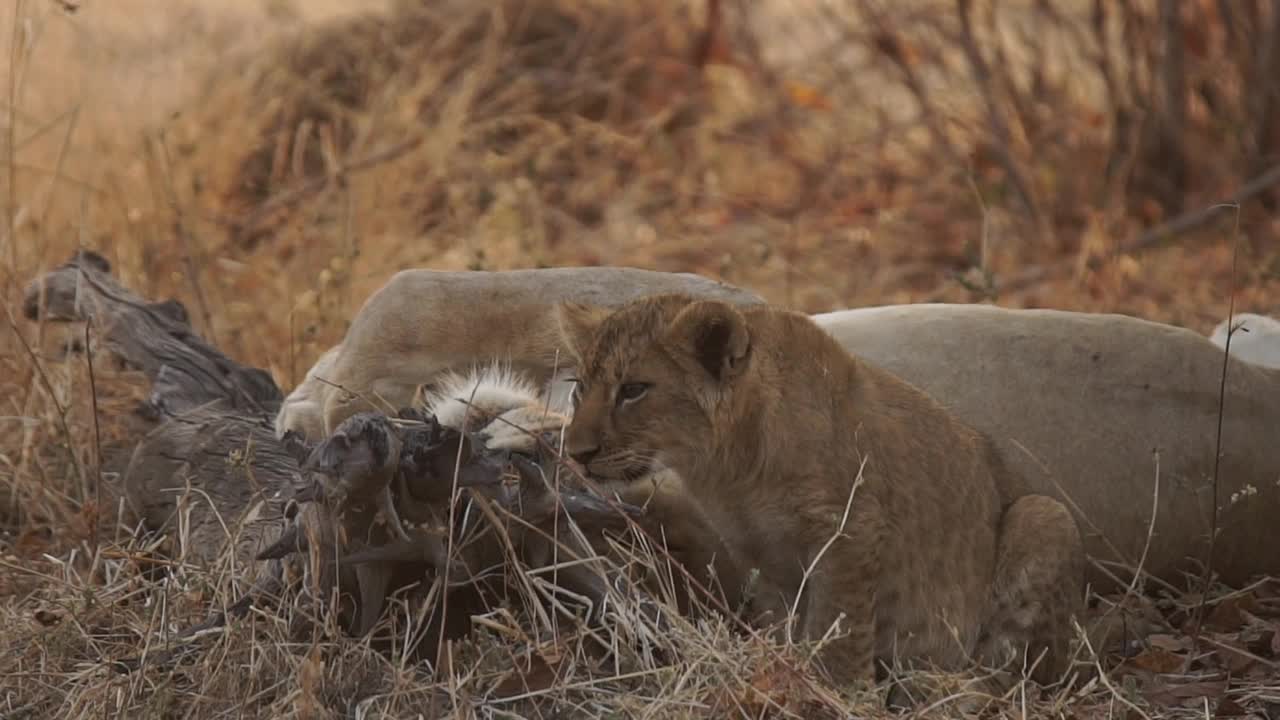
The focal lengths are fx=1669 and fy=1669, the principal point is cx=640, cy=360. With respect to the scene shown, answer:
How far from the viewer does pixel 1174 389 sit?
4.81 metres

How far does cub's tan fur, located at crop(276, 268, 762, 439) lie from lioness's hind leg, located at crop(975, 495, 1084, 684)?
141cm

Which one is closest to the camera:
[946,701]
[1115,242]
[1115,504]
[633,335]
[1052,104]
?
[946,701]

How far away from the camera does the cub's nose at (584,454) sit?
359 cm

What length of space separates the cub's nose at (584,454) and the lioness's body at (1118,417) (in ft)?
4.59

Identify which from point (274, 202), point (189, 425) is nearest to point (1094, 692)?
point (189, 425)

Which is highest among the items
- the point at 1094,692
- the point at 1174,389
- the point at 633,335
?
the point at 633,335

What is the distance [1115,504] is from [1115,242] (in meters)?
4.08

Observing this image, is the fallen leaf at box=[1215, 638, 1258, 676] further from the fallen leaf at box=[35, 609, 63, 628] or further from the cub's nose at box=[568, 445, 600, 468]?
the fallen leaf at box=[35, 609, 63, 628]

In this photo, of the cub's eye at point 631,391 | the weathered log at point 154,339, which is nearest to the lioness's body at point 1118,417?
the cub's eye at point 631,391

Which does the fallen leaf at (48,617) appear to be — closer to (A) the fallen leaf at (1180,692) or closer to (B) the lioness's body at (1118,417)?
(B) the lioness's body at (1118,417)

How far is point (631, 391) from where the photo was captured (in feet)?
12.0

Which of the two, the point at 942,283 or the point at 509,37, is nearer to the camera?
the point at 942,283

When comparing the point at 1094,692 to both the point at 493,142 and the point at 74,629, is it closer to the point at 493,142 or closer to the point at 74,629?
the point at 74,629

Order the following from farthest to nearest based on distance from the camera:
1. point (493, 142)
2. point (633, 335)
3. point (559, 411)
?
point (493, 142)
point (559, 411)
point (633, 335)
